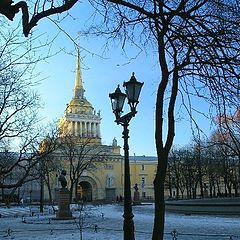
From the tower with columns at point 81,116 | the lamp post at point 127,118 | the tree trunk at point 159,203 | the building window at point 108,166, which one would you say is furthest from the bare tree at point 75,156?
the tree trunk at point 159,203

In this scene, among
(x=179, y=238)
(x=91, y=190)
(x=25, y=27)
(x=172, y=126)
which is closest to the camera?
(x=25, y=27)

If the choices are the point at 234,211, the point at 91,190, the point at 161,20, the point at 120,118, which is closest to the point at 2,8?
the point at 161,20

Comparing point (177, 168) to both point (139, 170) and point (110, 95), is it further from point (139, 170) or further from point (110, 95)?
point (110, 95)

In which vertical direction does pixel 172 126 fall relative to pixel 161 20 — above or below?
below

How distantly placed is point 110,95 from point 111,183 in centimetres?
9468

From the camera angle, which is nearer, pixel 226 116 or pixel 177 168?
pixel 226 116

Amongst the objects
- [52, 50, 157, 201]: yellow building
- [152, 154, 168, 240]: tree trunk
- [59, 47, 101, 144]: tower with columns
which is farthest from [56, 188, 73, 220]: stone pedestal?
[59, 47, 101, 144]: tower with columns

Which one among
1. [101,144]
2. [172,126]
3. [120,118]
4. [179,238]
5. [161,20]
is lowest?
[179,238]

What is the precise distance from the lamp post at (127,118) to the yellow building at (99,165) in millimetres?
84947

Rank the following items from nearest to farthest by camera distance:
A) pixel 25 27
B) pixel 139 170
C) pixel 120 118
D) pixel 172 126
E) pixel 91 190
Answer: pixel 25 27, pixel 172 126, pixel 120 118, pixel 91 190, pixel 139 170

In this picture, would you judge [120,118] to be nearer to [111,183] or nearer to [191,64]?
[191,64]

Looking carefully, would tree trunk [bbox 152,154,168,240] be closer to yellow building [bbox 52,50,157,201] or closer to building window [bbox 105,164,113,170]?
yellow building [bbox 52,50,157,201]

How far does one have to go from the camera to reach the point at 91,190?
337ft

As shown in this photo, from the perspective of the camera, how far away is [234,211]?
28359 millimetres
